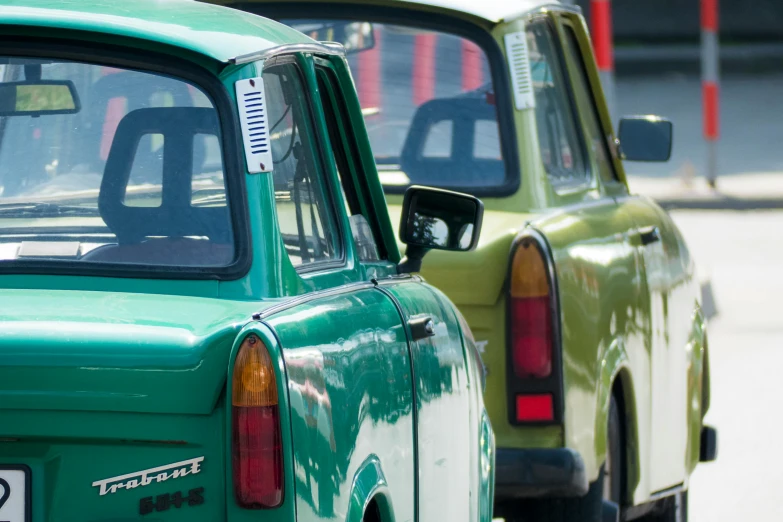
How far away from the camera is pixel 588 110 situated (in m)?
6.79

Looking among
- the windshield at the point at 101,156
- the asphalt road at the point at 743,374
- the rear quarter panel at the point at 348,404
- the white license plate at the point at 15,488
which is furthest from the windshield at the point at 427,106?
the white license plate at the point at 15,488

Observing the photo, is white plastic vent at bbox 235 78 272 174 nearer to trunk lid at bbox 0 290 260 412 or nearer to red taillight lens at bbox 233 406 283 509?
trunk lid at bbox 0 290 260 412

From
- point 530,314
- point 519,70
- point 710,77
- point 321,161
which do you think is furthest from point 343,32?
point 710,77

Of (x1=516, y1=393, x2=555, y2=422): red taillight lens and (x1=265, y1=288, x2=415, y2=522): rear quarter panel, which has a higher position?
(x1=265, y1=288, x2=415, y2=522): rear quarter panel

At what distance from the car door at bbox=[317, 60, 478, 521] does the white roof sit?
1.70 m

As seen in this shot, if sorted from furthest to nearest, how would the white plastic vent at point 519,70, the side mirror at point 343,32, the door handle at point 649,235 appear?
the door handle at point 649,235 → the side mirror at point 343,32 → the white plastic vent at point 519,70

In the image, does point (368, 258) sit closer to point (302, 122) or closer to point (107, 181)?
point (302, 122)

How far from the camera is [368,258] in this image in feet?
14.2

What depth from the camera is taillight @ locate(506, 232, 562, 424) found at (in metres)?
5.46

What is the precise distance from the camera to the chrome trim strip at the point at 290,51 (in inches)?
136

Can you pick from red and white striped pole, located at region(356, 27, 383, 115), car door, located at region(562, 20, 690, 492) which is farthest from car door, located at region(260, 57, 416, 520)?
car door, located at region(562, 20, 690, 492)

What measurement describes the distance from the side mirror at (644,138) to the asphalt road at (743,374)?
61.7 inches

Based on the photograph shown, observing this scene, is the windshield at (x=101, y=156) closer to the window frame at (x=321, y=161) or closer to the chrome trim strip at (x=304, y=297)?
the chrome trim strip at (x=304, y=297)

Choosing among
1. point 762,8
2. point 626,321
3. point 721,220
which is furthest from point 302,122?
point 762,8
